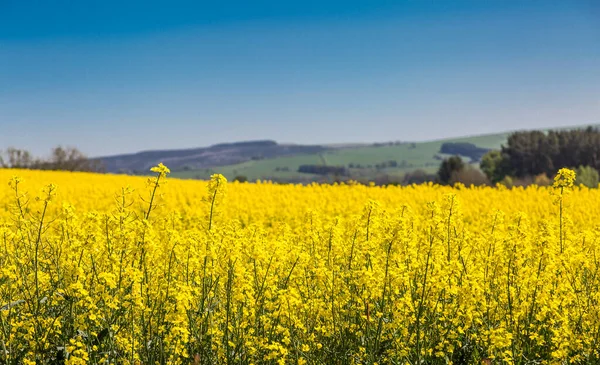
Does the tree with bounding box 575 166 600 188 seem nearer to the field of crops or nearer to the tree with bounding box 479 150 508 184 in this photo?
the tree with bounding box 479 150 508 184

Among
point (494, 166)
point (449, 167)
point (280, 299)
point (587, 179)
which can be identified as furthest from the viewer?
point (494, 166)

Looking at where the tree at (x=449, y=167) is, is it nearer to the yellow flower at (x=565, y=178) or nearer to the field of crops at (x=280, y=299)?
the yellow flower at (x=565, y=178)

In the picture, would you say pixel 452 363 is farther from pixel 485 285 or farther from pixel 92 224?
pixel 92 224

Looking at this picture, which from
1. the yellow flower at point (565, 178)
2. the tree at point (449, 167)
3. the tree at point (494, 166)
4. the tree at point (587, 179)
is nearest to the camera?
the yellow flower at point (565, 178)

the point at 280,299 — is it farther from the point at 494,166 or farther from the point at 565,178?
the point at 494,166

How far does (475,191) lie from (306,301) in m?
12.8

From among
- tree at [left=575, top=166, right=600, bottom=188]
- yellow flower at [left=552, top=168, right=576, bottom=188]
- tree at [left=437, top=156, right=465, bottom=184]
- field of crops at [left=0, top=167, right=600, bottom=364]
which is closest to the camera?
field of crops at [left=0, top=167, right=600, bottom=364]

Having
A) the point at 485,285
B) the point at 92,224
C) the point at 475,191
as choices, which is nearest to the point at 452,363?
the point at 485,285

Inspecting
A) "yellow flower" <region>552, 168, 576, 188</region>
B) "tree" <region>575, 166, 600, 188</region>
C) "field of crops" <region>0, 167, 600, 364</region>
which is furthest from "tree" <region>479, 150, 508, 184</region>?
"field of crops" <region>0, 167, 600, 364</region>

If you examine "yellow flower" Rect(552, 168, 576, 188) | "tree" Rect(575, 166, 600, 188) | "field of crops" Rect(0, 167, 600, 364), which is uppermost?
"yellow flower" Rect(552, 168, 576, 188)

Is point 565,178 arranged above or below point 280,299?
above

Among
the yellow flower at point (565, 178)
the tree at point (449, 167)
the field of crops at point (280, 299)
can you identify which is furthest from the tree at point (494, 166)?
the field of crops at point (280, 299)

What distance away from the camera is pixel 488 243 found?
7.49m

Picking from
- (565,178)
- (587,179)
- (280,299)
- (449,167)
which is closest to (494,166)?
(449,167)
